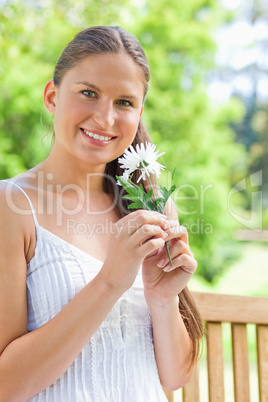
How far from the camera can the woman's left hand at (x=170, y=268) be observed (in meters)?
1.32

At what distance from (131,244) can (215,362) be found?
3.21 feet

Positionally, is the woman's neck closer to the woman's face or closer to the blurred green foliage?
the woman's face

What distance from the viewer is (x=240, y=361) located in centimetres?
196

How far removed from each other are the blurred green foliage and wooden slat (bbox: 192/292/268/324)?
4.33 meters

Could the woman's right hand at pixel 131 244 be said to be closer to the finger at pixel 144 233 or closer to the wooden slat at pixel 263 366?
the finger at pixel 144 233

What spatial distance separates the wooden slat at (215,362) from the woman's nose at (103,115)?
3.33 ft

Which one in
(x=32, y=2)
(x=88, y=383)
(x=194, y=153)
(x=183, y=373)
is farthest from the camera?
(x=194, y=153)

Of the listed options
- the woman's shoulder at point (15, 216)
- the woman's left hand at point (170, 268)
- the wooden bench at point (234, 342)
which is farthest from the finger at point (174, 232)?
the wooden bench at point (234, 342)

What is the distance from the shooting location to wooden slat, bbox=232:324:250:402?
194cm

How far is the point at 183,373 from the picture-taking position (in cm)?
164

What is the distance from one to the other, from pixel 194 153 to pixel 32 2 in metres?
3.20

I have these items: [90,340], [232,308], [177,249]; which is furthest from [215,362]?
[177,249]

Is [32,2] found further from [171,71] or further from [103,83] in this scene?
[103,83]

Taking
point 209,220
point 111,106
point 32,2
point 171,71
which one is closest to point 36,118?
point 32,2
